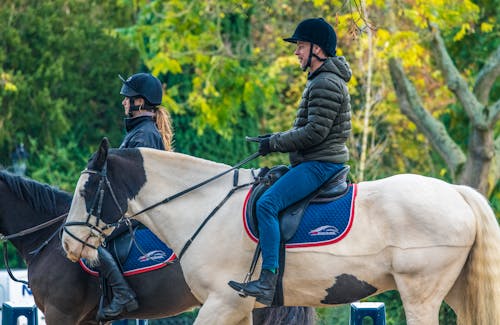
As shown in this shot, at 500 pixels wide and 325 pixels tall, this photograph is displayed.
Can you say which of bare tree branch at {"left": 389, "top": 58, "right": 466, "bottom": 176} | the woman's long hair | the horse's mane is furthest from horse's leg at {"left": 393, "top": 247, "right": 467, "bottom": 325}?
bare tree branch at {"left": 389, "top": 58, "right": 466, "bottom": 176}

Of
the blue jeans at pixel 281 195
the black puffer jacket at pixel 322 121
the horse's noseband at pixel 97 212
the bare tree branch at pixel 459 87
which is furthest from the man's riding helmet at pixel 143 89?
the bare tree branch at pixel 459 87

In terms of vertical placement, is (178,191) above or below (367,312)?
above

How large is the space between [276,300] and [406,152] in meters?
18.7

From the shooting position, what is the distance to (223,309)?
21.9ft

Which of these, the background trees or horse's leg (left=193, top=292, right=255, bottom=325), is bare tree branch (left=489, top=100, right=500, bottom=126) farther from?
horse's leg (left=193, top=292, right=255, bottom=325)

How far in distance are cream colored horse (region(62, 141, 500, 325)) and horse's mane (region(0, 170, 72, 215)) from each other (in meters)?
1.41

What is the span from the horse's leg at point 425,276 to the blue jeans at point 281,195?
29.9 inches

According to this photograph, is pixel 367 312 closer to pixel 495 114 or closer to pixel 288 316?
pixel 288 316

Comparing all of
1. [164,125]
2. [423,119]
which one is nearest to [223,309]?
[164,125]

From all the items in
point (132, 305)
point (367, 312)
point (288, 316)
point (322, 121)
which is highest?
point (322, 121)

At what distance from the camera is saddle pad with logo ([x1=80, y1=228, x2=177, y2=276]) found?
7.76 m

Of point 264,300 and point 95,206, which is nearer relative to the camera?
point 264,300

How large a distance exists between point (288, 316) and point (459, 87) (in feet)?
26.5

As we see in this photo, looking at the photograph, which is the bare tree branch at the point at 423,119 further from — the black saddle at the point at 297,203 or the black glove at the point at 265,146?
the black glove at the point at 265,146
